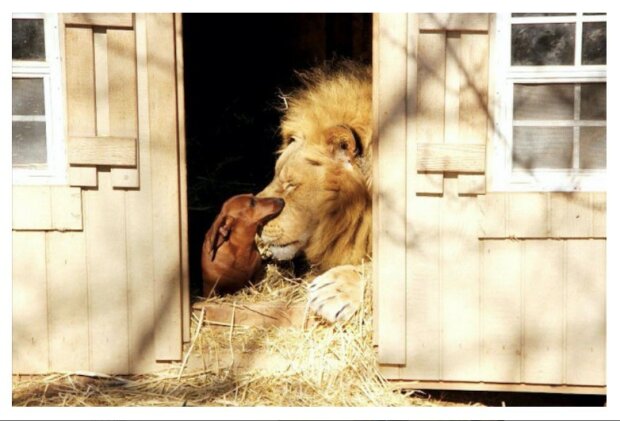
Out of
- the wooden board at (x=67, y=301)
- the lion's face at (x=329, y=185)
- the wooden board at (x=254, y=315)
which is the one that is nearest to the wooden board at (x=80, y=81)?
the wooden board at (x=67, y=301)

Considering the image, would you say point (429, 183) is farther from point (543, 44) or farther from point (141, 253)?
point (141, 253)

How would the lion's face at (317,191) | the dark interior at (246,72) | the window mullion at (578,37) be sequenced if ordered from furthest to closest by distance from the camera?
the dark interior at (246,72), the lion's face at (317,191), the window mullion at (578,37)

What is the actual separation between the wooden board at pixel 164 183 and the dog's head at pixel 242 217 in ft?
1.99

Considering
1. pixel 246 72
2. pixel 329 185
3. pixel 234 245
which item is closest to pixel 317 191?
pixel 329 185

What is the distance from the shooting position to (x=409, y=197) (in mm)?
4012

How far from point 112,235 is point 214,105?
3.63m

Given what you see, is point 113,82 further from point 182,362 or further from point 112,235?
point 182,362

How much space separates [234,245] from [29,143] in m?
1.29

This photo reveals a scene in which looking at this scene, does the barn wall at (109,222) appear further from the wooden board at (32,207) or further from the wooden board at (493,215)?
the wooden board at (493,215)

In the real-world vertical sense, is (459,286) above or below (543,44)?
below

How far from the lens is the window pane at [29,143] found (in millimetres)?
4109

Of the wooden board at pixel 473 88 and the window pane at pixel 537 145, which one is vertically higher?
the wooden board at pixel 473 88

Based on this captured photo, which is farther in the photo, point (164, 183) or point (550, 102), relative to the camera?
point (164, 183)

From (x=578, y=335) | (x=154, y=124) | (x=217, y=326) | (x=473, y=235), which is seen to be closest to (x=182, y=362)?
(x=217, y=326)
